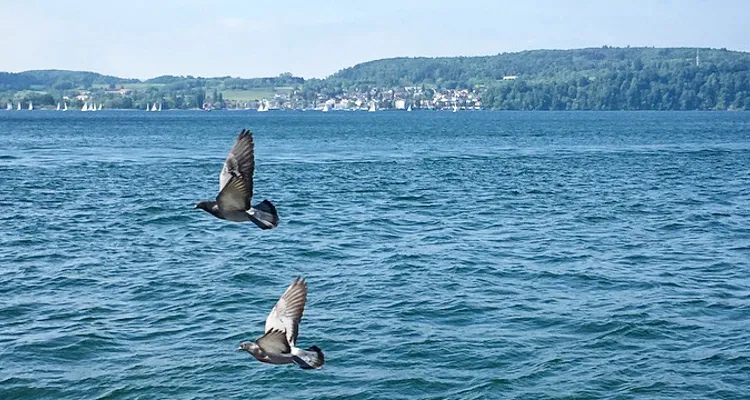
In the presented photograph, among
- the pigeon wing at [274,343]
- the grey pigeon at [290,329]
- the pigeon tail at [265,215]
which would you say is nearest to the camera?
the pigeon tail at [265,215]

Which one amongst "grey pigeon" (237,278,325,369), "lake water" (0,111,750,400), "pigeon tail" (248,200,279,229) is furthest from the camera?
"lake water" (0,111,750,400)

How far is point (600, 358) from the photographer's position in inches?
835

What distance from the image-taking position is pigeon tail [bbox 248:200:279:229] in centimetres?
1138

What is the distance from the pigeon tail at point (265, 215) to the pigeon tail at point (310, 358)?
4.74 feet

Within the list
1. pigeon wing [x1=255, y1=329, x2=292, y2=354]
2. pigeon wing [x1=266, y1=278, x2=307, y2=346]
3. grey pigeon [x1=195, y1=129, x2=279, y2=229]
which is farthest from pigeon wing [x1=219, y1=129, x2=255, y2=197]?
pigeon wing [x1=255, y1=329, x2=292, y2=354]

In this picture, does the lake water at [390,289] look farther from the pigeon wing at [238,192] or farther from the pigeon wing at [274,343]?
the pigeon wing at [238,192]

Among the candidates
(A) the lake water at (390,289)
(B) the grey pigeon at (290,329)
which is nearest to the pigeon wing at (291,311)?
(B) the grey pigeon at (290,329)

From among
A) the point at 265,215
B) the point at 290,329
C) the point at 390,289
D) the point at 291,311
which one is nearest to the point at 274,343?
the point at 290,329

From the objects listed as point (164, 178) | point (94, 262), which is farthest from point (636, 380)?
point (164, 178)

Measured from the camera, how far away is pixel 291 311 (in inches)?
466

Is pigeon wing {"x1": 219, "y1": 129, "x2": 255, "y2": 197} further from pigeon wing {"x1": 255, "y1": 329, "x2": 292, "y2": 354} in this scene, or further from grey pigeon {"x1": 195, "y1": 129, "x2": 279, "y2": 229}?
pigeon wing {"x1": 255, "y1": 329, "x2": 292, "y2": 354}

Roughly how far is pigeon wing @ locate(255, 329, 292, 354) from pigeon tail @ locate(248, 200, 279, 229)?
4.13 feet

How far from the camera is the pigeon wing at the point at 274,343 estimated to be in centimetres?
1191

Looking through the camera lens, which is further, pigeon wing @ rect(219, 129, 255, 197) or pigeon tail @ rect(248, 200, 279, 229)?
pigeon wing @ rect(219, 129, 255, 197)
